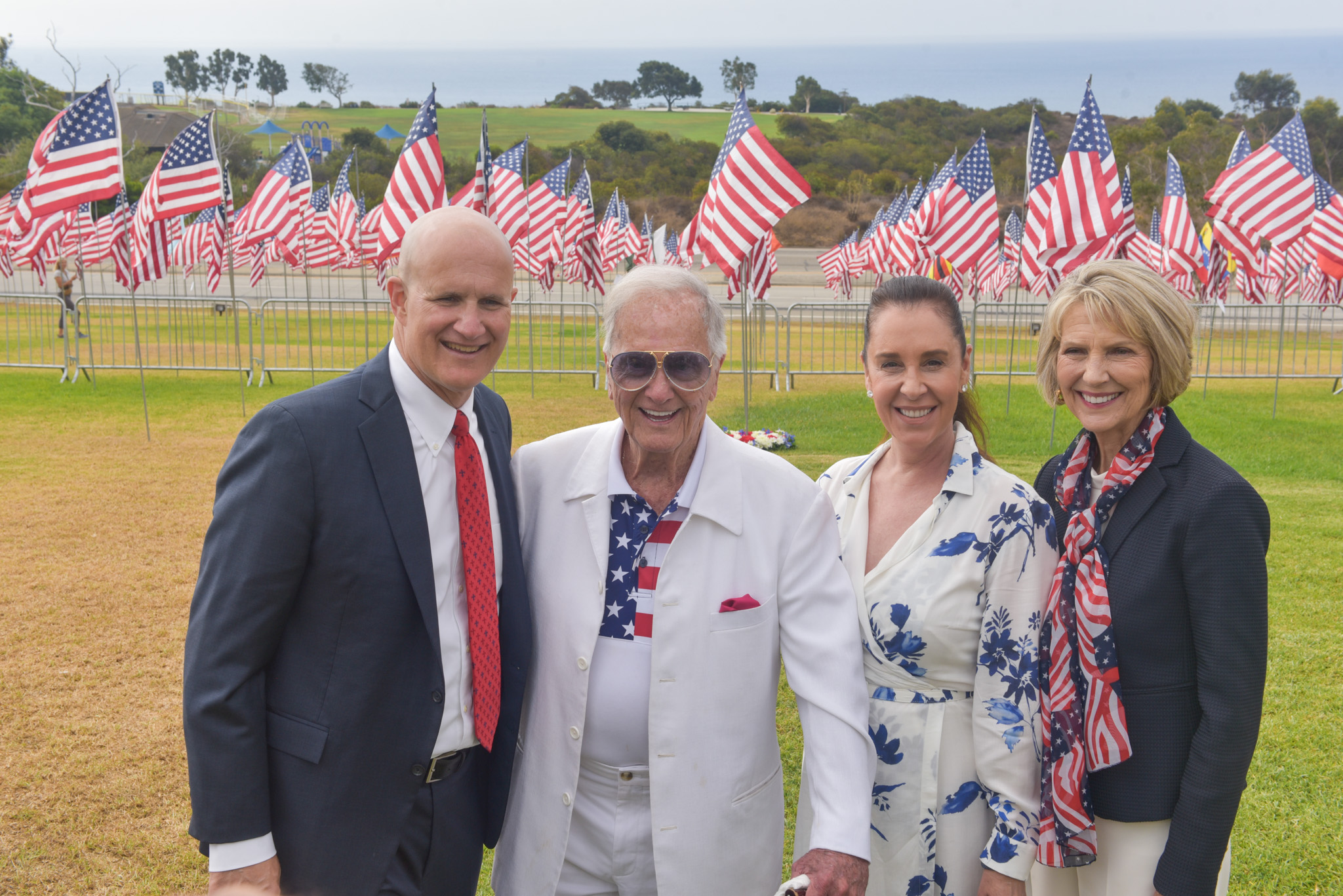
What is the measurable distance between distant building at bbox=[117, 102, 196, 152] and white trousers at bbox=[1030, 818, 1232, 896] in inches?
4262

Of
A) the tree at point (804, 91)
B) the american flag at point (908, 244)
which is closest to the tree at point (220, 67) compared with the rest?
the tree at point (804, 91)

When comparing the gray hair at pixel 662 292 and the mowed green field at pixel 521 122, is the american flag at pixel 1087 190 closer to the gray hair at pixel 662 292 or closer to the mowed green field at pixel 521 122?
the gray hair at pixel 662 292

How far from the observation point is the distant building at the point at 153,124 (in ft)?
325

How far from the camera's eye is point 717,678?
2.36 m

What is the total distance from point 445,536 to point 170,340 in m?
23.6

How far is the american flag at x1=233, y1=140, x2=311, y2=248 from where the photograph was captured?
74.3 ft

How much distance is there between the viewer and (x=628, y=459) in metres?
2.59

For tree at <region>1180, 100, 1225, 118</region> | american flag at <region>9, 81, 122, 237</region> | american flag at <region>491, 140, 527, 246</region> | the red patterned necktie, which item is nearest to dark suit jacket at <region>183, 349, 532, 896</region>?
the red patterned necktie

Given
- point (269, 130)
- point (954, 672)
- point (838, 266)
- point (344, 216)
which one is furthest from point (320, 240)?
point (269, 130)

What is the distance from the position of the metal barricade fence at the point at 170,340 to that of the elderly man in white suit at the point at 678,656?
1598 cm

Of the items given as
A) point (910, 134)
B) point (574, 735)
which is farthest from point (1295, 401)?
point (910, 134)

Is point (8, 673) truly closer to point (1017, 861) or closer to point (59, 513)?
point (59, 513)

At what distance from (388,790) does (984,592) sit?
1.50m

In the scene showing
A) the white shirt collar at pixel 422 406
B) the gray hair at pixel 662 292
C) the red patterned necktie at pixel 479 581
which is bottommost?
the red patterned necktie at pixel 479 581
